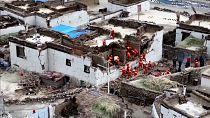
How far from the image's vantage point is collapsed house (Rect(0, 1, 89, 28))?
44.5 meters

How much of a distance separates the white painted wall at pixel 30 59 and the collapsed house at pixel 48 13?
21.6 feet

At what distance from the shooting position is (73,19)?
4641 cm

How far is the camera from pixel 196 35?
41.3m

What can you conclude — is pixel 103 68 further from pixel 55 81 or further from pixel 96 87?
pixel 55 81

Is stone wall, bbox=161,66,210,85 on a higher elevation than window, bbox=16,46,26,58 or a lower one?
lower

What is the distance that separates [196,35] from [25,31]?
47.2 feet

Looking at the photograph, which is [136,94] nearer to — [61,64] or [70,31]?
[61,64]

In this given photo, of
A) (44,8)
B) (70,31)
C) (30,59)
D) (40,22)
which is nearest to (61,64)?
(30,59)

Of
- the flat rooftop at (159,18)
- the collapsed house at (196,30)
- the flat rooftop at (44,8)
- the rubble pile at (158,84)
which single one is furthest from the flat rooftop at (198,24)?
the flat rooftop at (44,8)

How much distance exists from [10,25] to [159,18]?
574 inches

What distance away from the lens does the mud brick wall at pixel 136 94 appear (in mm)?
32031

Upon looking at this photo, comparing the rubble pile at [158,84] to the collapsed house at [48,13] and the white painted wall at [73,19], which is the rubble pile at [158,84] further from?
the collapsed house at [48,13]

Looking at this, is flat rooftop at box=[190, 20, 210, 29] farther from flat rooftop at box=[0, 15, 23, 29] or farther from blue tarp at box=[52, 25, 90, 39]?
flat rooftop at box=[0, 15, 23, 29]

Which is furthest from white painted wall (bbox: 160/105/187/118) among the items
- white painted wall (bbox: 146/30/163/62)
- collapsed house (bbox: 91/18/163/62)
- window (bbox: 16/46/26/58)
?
window (bbox: 16/46/26/58)
